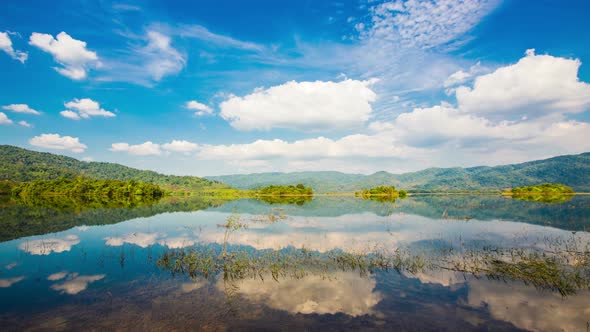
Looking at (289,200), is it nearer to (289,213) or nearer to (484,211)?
(289,213)

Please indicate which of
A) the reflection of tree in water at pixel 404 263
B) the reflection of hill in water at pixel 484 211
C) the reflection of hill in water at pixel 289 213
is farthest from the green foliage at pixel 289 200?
the reflection of tree in water at pixel 404 263

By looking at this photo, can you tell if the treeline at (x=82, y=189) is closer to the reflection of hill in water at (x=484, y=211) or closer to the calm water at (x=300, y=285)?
the reflection of hill in water at (x=484, y=211)

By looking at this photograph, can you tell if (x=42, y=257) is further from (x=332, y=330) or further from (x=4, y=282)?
(x=332, y=330)

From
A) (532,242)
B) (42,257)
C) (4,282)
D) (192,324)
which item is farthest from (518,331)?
(42,257)

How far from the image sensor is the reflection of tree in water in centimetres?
1684

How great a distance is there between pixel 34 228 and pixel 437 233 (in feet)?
170

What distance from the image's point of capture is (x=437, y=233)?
3341 centimetres

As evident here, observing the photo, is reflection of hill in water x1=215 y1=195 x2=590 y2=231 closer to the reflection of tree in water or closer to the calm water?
the reflection of tree in water

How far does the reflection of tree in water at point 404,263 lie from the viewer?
16.8 metres

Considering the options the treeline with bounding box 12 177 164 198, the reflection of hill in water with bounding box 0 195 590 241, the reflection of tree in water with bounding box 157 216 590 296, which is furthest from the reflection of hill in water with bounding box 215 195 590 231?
the treeline with bounding box 12 177 164 198

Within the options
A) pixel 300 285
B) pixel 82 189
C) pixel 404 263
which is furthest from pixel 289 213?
pixel 82 189

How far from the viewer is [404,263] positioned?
1981cm

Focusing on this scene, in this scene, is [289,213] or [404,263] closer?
[404,263]

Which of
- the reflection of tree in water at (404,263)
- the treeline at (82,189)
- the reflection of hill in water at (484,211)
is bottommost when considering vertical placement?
the reflection of hill in water at (484,211)
